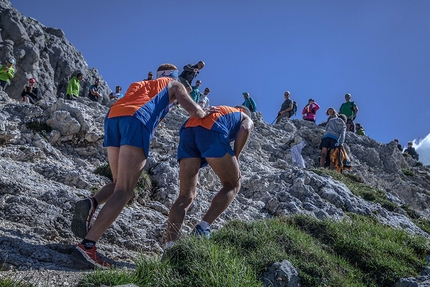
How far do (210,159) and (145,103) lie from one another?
3.44 feet

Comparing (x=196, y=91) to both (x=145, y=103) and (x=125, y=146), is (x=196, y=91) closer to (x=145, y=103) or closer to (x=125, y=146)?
(x=145, y=103)

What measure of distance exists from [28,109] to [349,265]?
8919 mm

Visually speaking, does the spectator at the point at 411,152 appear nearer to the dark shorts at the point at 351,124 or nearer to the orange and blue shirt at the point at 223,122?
the dark shorts at the point at 351,124

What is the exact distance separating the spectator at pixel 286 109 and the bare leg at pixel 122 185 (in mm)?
16324

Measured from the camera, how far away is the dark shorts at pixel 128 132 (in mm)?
4219

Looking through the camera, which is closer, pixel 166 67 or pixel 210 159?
pixel 210 159

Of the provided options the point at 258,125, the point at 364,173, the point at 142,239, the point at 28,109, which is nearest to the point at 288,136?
the point at 258,125

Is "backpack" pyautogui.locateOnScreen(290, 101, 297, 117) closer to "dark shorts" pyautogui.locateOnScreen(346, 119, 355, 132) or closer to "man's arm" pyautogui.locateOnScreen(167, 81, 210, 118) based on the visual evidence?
"dark shorts" pyautogui.locateOnScreen(346, 119, 355, 132)

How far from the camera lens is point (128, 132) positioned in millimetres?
4242

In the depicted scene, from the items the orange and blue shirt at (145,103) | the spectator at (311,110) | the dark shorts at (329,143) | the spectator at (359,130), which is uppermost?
the spectator at (359,130)

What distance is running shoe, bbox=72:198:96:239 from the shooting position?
432cm

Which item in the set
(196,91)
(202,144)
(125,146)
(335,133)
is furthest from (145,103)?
(196,91)

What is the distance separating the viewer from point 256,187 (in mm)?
8758

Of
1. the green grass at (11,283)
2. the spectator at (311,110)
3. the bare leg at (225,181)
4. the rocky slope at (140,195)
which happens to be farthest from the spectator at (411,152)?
the green grass at (11,283)
